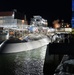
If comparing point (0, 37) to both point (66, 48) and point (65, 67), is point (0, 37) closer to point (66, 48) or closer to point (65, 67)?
point (66, 48)

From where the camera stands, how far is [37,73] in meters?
27.9

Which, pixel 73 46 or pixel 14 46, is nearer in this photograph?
pixel 73 46

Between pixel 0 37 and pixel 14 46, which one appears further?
pixel 0 37

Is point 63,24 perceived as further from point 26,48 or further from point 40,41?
point 26,48

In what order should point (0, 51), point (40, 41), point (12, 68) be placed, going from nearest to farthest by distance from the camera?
point (12, 68) → point (0, 51) → point (40, 41)

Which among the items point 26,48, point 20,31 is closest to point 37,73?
point 26,48

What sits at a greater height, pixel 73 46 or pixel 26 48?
pixel 73 46

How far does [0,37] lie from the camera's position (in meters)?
72.9

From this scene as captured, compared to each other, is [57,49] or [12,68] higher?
[57,49]

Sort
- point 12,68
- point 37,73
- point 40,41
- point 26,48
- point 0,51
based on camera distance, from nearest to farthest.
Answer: point 37,73, point 12,68, point 0,51, point 26,48, point 40,41

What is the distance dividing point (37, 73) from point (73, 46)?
16.6 feet

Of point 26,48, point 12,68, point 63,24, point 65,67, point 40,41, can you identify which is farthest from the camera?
point 63,24

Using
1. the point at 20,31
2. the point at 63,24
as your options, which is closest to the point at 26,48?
the point at 20,31

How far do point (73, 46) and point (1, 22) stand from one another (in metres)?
88.8
